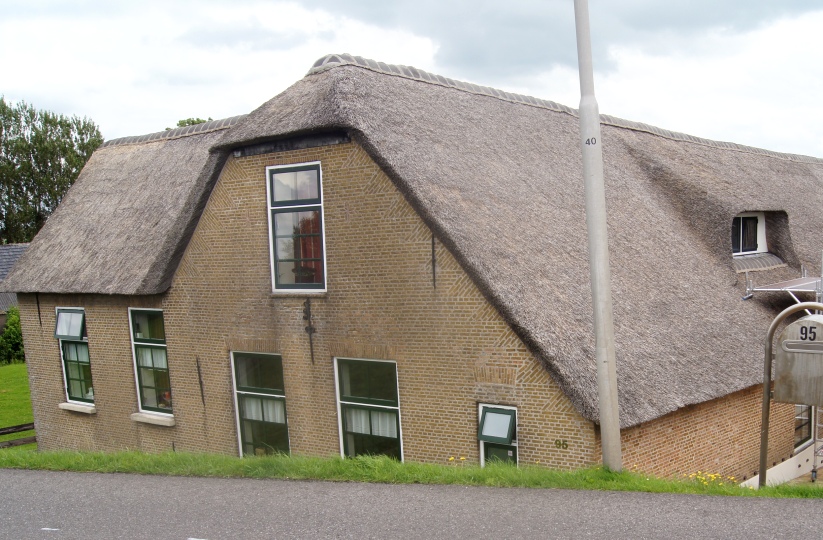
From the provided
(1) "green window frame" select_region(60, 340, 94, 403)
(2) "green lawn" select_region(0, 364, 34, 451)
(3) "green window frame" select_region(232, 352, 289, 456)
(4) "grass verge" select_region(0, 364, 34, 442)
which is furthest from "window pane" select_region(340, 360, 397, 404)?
(2) "green lawn" select_region(0, 364, 34, 451)

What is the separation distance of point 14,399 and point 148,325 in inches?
609

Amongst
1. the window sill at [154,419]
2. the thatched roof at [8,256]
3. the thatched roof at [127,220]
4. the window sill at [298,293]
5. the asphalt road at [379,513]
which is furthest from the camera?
the thatched roof at [8,256]

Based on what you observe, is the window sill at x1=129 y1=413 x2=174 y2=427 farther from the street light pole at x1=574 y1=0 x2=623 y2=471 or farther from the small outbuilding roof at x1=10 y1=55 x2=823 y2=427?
the street light pole at x1=574 y1=0 x2=623 y2=471

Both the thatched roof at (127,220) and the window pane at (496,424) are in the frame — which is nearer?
the window pane at (496,424)

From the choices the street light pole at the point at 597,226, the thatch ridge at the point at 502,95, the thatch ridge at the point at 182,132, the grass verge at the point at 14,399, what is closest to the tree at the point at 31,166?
the grass verge at the point at 14,399

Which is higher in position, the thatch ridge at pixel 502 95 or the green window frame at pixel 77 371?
the thatch ridge at pixel 502 95

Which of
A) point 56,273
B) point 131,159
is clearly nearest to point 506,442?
point 56,273

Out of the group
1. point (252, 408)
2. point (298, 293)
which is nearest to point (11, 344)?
point (252, 408)

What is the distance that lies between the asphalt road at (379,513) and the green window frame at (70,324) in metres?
7.12

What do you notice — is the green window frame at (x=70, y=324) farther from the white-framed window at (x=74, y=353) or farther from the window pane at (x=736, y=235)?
the window pane at (x=736, y=235)

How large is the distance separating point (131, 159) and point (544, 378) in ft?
39.7

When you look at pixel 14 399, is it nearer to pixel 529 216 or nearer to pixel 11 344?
pixel 11 344

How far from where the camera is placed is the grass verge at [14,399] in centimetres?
2204

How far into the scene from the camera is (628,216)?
43.9 ft
